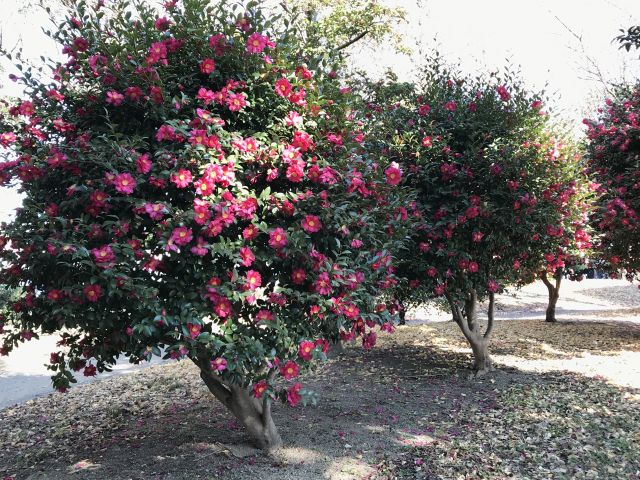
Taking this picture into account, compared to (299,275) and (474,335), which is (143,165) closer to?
(299,275)

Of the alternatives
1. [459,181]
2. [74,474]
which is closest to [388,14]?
[459,181]

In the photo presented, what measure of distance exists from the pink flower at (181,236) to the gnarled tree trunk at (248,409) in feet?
4.29

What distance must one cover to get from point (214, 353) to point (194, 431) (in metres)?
2.02

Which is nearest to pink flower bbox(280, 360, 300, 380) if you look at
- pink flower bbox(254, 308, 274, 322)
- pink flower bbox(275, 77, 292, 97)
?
pink flower bbox(254, 308, 274, 322)

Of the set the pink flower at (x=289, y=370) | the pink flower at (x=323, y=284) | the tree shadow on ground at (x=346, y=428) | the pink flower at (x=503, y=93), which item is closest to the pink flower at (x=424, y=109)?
the pink flower at (x=503, y=93)

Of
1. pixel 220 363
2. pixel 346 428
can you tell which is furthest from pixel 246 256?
Result: pixel 346 428

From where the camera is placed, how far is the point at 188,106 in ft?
11.4

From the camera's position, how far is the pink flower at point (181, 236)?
290cm

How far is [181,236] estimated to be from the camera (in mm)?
2908

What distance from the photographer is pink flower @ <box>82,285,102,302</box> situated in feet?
9.41

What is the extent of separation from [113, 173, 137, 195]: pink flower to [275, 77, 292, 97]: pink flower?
3.58 feet

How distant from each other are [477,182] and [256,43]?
3.25m

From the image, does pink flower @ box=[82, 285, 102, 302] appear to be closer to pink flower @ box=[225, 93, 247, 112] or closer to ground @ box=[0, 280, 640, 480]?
pink flower @ box=[225, 93, 247, 112]

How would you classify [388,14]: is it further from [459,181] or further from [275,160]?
[275,160]
